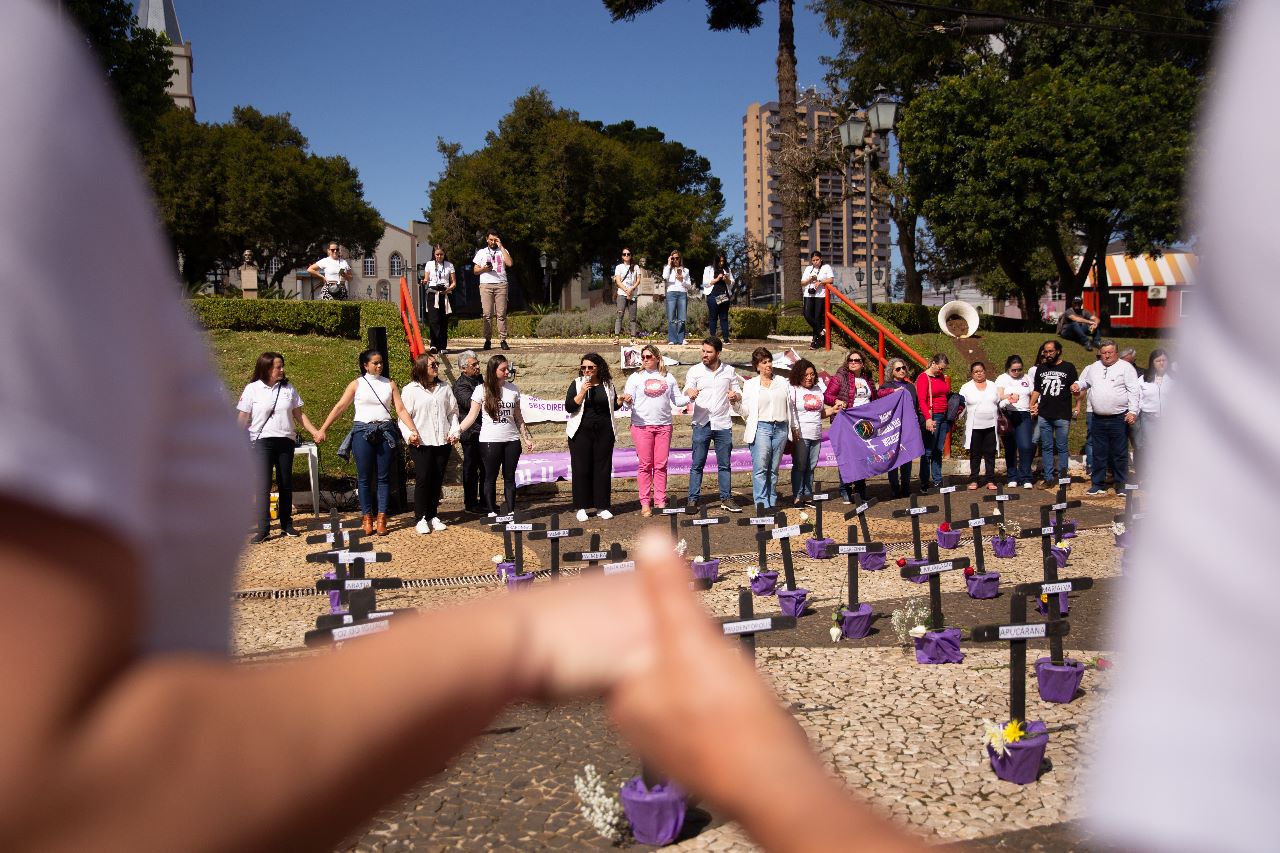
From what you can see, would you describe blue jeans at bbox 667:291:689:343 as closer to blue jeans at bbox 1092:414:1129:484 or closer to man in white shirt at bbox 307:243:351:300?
man in white shirt at bbox 307:243:351:300

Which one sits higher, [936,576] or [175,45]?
[175,45]

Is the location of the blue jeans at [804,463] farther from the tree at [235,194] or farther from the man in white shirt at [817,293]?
the tree at [235,194]

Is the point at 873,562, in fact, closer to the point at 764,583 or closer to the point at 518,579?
the point at 764,583

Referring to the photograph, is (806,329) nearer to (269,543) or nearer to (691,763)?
(269,543)

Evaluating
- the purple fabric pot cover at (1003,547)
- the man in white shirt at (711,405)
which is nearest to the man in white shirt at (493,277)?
the man in white shirt at (711,405)

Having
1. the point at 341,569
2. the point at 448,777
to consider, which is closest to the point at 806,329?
the point at 341,569

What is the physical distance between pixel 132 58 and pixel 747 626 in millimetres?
22024

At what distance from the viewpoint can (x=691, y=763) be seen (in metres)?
0.67

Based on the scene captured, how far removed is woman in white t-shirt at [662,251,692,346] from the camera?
18594mm

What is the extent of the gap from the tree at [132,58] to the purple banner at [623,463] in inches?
479

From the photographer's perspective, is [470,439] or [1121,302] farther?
[1121,302]

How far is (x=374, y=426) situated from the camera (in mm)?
10805

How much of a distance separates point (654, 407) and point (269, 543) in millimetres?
4624

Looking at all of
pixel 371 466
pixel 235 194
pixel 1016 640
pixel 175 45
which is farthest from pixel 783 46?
pixel 175 45
